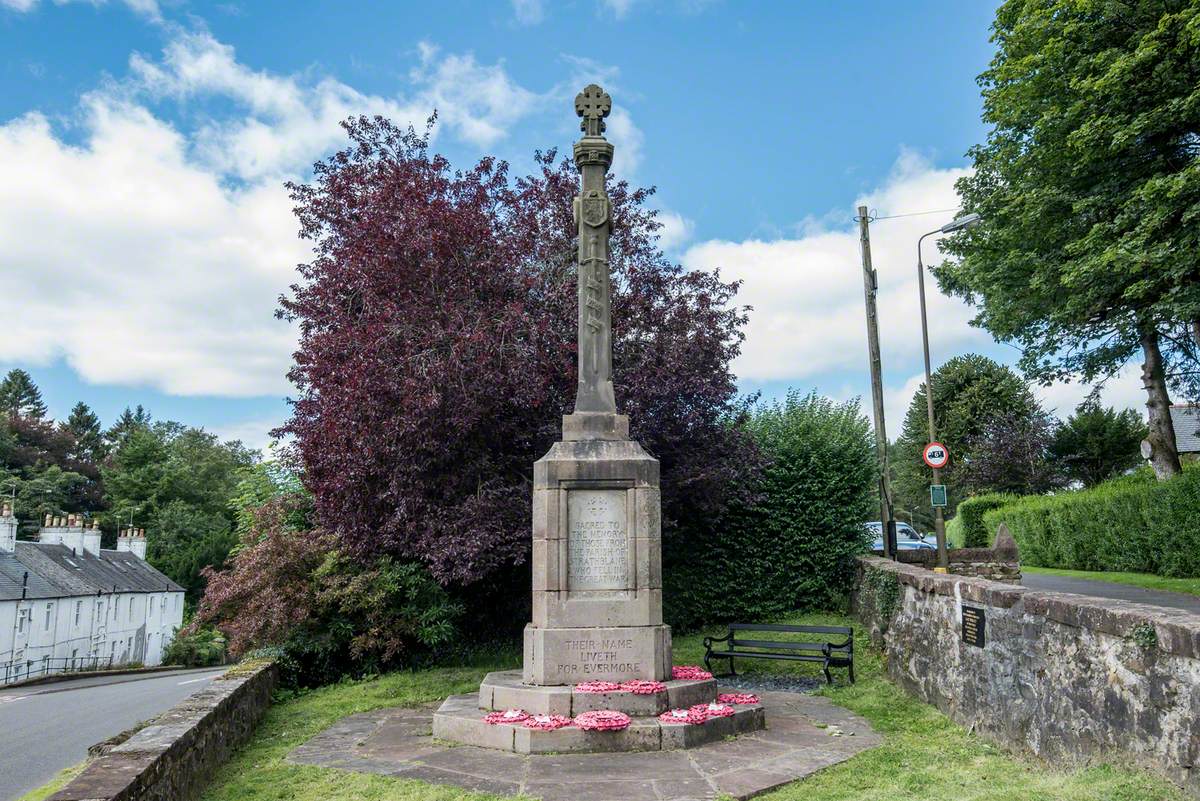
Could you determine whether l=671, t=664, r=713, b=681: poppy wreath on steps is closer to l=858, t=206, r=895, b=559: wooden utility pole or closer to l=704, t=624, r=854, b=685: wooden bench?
l=704, t=624, r=854, b=685: wooden bench

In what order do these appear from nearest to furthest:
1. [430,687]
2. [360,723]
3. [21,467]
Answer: [360,723] < [430,687] < [21,467]

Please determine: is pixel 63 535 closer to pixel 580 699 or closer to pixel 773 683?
pixel 773 683

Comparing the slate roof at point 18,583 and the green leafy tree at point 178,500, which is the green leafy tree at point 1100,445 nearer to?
the slate roof at point 18,583

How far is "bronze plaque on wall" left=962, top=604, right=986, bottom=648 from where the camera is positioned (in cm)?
801

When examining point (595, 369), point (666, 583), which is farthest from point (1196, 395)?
point (595, 369)

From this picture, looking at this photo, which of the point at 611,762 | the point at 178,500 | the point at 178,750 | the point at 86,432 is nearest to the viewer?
the point at 178,750

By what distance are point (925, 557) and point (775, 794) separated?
41.5ft

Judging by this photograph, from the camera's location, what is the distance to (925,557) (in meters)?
17.7

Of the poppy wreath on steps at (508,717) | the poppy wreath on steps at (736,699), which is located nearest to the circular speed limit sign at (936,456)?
the poppy wreath on steps at (736,699)

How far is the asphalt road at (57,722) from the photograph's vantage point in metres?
11.8

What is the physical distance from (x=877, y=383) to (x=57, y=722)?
17573 millimetres

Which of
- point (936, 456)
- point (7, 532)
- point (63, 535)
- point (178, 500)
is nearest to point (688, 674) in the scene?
point (936, 456)

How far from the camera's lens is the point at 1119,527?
22938mm

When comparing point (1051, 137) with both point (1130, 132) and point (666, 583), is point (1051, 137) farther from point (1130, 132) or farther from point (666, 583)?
point (666, 583)
